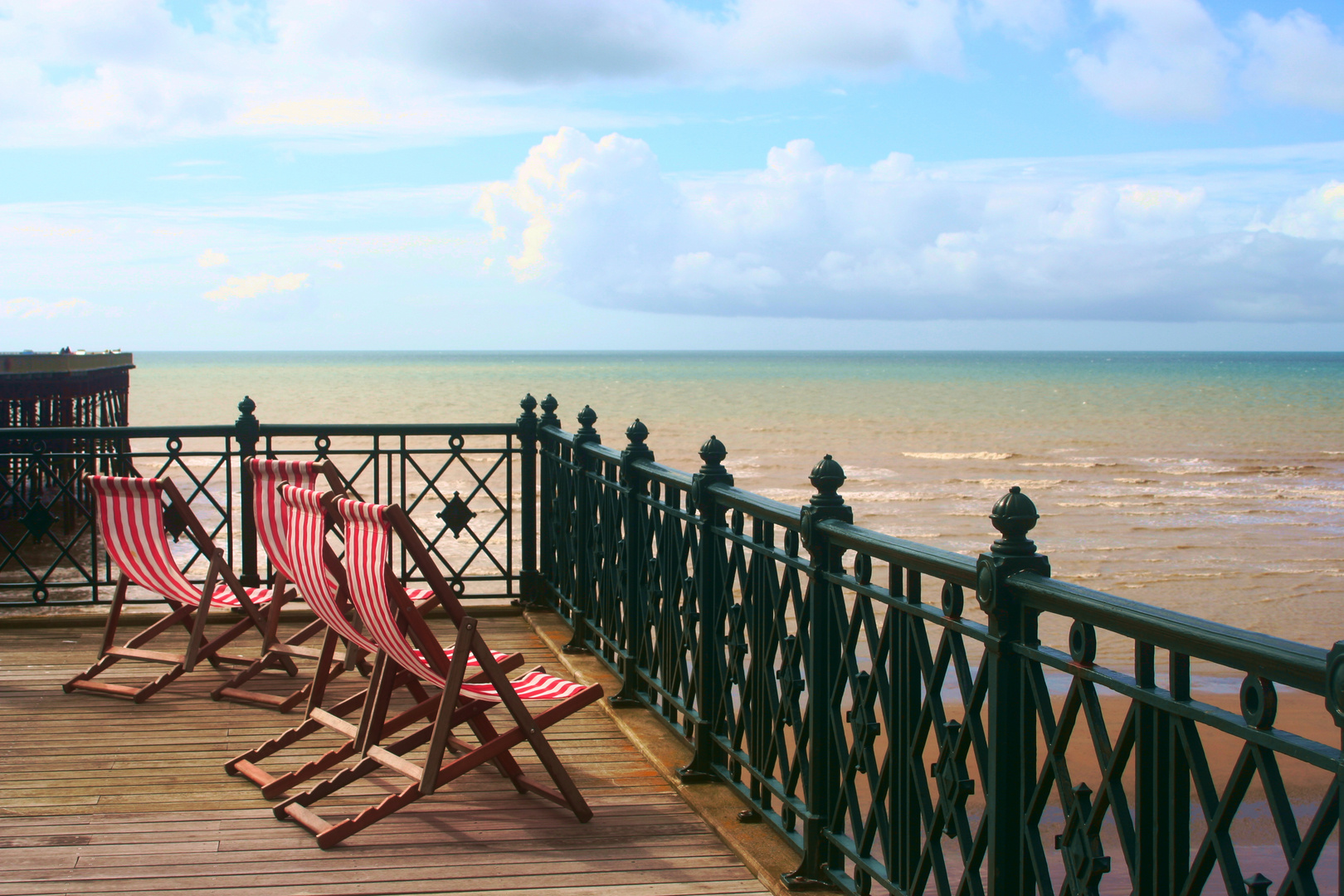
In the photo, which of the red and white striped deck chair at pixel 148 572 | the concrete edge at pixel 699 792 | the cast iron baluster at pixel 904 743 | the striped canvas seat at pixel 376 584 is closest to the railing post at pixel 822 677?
the concrete edge at pixel 699 792

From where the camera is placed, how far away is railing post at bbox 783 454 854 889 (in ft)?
10.5

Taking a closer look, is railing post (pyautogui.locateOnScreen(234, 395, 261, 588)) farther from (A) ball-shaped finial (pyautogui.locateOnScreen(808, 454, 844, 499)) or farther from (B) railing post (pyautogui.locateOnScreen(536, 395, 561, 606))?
(A) ball-shaped finial (pyautogui.locateOnScreen(808, 454, 844, 499))

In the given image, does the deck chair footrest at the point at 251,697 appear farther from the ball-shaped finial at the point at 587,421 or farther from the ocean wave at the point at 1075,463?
the ocean wave at the point at 1075,463

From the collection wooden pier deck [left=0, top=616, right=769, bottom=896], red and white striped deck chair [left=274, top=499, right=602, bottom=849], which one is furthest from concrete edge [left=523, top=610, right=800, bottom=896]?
red and white striped deck chair [left=274, top=499, right=602, bottom=849]

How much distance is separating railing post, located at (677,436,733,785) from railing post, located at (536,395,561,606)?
9.44 feet

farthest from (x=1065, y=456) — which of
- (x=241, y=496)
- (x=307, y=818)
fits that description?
(x=307, y=818)

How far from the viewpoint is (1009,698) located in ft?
7.67

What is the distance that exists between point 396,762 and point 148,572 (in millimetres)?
2307

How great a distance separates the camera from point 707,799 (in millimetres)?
4043

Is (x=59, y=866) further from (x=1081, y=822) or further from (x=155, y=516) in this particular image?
(x=1081, y=822)

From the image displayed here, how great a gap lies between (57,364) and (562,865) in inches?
833

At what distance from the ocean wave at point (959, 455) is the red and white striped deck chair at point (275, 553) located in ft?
94.8

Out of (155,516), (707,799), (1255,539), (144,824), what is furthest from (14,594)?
(1255,539)

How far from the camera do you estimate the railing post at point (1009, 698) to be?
7.57ft
